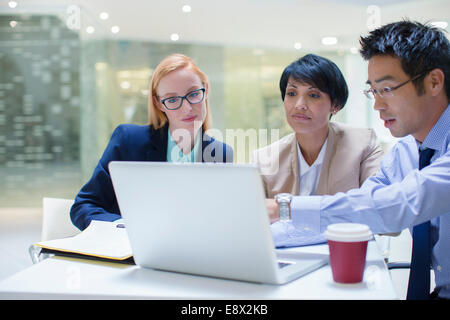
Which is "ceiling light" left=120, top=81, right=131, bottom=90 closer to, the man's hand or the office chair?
the office chair

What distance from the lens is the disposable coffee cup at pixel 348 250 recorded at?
3.21ft

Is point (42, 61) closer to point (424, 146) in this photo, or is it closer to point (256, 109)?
point (256, 109)

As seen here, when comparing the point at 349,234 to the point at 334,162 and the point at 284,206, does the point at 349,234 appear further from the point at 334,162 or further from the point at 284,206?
the point at 334,162

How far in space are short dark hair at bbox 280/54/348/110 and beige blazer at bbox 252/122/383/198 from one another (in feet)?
0.49

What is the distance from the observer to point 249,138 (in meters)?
7.78

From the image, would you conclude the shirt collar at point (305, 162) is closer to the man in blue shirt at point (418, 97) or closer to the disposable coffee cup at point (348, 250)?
the man in blue shirt at point (418, 97)

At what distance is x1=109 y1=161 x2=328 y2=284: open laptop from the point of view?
0.93 meters

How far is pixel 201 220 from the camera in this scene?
100 centimetres

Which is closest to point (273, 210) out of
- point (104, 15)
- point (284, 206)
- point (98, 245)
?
point (284, 206)

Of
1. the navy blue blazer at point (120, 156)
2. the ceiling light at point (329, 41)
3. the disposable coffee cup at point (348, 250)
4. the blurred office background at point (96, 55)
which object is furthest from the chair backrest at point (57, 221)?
the ceiling light at point (329, 41)

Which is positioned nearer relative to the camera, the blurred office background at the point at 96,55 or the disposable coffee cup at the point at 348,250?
the disposable coffee cup at the point at 348,250

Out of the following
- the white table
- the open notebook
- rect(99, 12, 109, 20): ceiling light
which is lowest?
the white table

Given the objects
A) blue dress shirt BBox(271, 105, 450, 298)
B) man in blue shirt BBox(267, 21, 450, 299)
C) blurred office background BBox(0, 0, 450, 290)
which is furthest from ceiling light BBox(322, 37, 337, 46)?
blue dress shirt BBox(271, 105, 450, 298)

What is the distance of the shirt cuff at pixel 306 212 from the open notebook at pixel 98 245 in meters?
0.45
